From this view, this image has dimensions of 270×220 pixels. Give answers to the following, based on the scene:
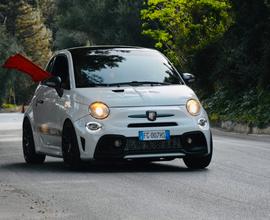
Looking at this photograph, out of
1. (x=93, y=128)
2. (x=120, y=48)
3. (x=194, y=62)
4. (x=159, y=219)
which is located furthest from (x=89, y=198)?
(x=194, y=62)

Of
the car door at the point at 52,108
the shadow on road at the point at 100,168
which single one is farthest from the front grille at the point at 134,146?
the car door at the point at 52,108

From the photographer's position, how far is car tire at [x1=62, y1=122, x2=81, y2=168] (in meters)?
13.5

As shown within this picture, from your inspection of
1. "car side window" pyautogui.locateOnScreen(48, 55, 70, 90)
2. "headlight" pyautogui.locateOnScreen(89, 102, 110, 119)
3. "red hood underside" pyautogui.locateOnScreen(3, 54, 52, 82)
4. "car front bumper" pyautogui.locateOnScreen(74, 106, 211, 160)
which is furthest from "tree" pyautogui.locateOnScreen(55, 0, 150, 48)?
"headlight" pyautogui.locateOnScreen(89, 102, 110, 119)

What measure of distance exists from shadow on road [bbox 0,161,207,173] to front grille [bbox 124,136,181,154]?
0.48m

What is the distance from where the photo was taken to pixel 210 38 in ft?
130

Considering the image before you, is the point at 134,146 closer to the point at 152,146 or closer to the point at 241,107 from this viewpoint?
the point at 152,146

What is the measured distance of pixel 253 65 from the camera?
105 feet

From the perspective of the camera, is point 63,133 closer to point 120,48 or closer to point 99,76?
point 99,76

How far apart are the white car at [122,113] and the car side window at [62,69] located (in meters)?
0.03

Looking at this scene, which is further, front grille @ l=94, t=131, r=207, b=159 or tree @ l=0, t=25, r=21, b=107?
tree @ l=0, t=25, r=21, b=107

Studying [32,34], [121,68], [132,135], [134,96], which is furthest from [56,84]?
[32,34]

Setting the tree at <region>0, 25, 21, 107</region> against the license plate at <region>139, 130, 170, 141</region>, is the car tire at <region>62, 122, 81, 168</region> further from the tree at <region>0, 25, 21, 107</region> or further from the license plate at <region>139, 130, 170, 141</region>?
the tree at <region>0, 25, 21, 107</region>

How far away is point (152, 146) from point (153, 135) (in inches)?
6.4

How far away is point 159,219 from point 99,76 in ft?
18.9
